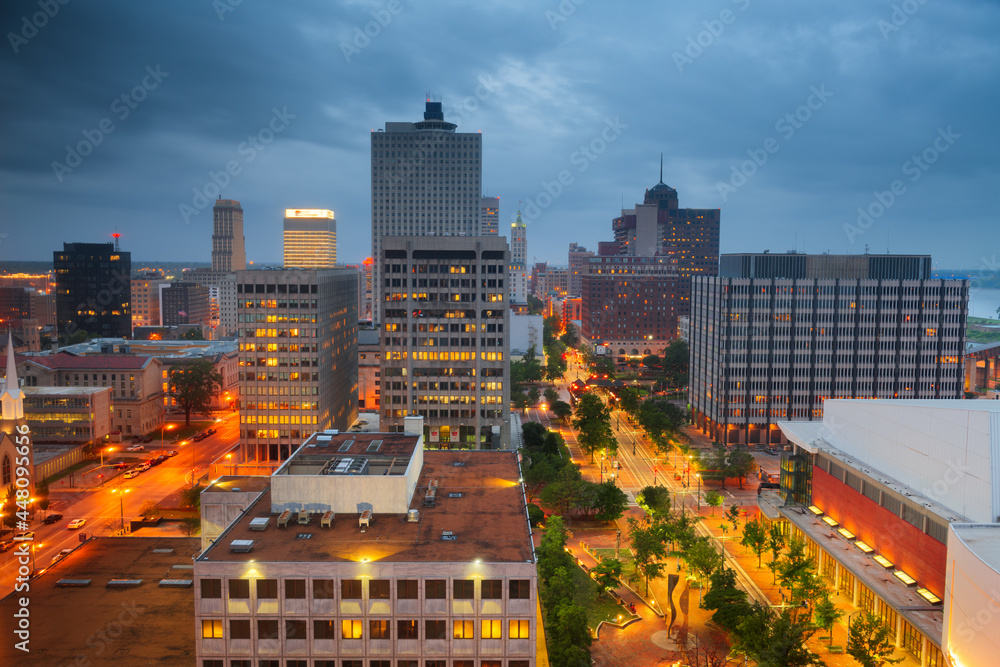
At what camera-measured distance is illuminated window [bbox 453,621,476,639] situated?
42.6 meters

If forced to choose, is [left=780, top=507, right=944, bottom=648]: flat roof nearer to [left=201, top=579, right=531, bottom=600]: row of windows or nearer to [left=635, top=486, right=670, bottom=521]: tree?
[left=635, top=486, right=670, bottom=521]: tree

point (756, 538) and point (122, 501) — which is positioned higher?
point (756, 538)

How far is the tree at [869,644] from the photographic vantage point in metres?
48.8

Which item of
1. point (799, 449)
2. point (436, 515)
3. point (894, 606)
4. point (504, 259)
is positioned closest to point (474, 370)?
point (504, 259)

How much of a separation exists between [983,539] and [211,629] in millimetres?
47633

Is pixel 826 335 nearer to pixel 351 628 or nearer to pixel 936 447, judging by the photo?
pixel 936 447

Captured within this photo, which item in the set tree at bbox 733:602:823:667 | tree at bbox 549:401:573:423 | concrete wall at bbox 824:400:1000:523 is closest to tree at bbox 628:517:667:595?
tree at bbox 733:602:823:667

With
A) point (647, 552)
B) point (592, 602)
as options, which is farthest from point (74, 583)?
point (647, 552)

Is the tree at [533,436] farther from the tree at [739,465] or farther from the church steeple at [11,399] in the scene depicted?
the church steeple at [11,399]

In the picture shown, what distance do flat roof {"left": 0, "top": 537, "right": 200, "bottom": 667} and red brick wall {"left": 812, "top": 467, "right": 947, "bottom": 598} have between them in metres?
52.0

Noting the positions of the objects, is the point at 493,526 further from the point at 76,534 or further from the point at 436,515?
the point at 76,534

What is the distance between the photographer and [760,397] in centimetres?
12619

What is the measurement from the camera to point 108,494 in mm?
95312

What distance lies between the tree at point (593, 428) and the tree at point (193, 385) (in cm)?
7132
